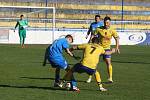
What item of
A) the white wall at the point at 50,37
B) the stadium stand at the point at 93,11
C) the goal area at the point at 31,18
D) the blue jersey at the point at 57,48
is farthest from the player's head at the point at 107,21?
the stadium stand at the point at 93,11

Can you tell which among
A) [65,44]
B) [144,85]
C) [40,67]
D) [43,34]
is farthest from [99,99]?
[43,34]

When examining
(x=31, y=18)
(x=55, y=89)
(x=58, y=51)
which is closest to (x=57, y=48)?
(x=58, y=51)

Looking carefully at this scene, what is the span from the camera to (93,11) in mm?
54031

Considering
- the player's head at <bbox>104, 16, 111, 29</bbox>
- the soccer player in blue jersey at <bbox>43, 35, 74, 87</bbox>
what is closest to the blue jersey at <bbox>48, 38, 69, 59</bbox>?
the soccer player in blue jersey at <bbox>43, 35, 74, 87</bbox>

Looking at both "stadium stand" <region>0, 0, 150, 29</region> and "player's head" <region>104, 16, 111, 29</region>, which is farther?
"stadium stand" <region>0, 0, 150, 29</region>

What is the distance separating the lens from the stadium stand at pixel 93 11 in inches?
1950

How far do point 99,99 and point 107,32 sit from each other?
11.7 ft

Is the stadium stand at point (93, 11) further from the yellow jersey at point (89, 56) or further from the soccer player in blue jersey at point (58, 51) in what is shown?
the yellow jersey at point (89, 56)

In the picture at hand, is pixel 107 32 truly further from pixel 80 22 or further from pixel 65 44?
pixel 80 22

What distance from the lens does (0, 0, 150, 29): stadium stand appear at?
49.5m

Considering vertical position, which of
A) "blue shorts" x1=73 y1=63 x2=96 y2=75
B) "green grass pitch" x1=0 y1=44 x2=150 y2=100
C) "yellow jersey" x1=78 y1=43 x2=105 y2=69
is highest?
"yellow jersey" x1=78 y1=43 x2=105 y2=69

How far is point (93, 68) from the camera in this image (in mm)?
10539

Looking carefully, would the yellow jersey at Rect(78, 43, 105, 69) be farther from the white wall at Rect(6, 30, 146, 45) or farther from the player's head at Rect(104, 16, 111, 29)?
the white wall at Rect(6, 30, 146, 45)

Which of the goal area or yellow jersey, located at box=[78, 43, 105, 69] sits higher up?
the goal area
